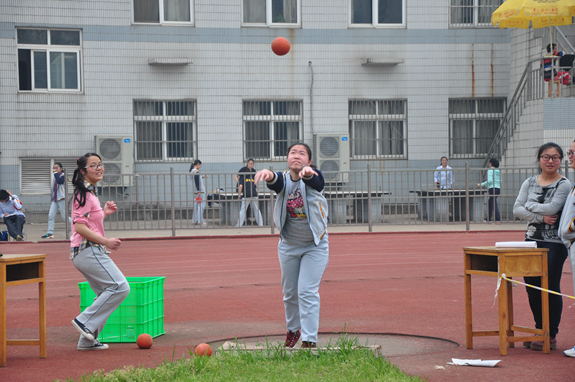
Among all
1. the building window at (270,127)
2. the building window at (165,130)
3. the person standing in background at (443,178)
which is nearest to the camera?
the person standing in background at (443,178)

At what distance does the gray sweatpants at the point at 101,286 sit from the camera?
706 centimetres

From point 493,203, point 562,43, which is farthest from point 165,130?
point 562,43

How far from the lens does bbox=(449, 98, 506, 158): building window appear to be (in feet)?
84.5

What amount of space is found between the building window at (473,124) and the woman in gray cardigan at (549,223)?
19.0m

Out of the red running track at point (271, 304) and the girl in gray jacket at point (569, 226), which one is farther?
the girl in gray jacket at point (569, 226)

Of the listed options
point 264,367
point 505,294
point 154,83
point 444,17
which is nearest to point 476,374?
point 505,294

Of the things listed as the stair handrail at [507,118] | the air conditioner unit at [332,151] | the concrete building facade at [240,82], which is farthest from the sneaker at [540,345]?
the concrete building facade at [240,82]

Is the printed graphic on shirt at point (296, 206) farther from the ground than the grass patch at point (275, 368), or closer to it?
farther from the ground

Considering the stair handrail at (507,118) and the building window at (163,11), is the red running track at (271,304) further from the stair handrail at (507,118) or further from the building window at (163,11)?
the building window at (163,11)

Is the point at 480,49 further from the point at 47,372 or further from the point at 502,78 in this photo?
the point at 47,372

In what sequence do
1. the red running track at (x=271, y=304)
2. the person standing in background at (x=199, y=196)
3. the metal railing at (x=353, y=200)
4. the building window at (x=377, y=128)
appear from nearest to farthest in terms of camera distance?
the red running track at (x=271, y=304) → the metal railing at (x=353, y=200) → the person standing in background at (x=199, y=196) → the building window at (x=377, y=128)

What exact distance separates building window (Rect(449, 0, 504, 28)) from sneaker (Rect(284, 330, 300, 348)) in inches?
824

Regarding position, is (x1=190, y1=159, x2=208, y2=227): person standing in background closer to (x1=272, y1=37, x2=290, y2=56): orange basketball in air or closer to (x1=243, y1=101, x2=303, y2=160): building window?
(x1=272, y1=37, x2=290, y2=56): orange basketball in air

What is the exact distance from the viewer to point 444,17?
25.3 m
